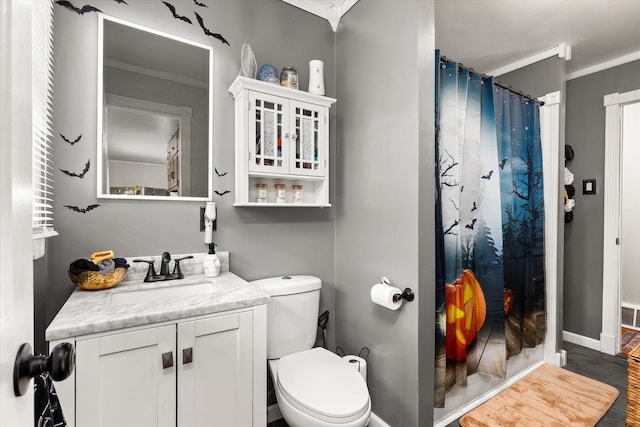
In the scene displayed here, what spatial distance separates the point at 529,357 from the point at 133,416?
2.72 m

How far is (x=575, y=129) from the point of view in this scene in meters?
2.95

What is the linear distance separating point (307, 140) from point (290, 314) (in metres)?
1.00

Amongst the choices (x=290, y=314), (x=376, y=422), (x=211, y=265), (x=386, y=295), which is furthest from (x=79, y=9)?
(x=376, y=422)

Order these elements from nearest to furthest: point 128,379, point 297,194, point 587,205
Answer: point 128,379 < point 297,194 < point 587,205

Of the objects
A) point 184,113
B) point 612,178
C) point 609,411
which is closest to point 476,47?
point 612,178

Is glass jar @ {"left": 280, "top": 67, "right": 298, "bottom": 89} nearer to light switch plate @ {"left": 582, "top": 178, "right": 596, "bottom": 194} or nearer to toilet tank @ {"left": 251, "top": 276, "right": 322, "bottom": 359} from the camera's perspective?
toilet tank @ {"left": 251, "top": 276, "right": 322, "bottom": 359}

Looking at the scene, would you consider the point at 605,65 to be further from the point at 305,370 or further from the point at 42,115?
the point at 42,115

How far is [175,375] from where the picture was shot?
3.66 ft

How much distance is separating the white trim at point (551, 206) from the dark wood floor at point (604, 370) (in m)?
0.23

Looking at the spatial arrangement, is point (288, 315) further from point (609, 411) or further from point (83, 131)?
point (609, 411)

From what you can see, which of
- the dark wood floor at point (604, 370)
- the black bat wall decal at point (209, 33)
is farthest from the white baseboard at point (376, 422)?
the black bat wall decal at point (209, 33)

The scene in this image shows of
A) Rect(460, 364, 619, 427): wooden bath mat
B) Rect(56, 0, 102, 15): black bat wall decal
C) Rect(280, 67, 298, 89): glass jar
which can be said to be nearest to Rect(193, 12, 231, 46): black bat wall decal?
Rect(280, 67, 298, 89): glass jar

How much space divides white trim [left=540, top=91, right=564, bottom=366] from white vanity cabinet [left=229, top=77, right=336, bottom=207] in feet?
6.36

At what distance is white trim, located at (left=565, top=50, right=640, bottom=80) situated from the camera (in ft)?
8.64
